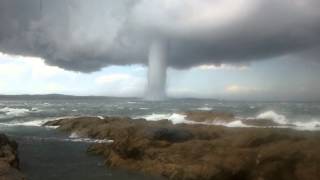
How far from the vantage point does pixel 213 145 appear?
996 inches

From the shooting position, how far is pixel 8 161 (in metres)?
22.3

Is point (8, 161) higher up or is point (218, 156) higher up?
point (218, 156)

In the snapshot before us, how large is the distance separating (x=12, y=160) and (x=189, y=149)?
9.74 metres

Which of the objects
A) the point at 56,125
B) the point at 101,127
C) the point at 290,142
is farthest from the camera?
the point at 56,125

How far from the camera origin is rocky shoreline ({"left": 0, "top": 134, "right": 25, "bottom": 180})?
18.2 meters

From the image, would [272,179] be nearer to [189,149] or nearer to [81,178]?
[189,149]

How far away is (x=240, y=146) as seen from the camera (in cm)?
2453

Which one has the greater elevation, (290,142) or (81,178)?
(290,142)

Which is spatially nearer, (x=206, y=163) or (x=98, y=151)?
(x=206, y=163)

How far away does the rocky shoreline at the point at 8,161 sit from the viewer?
18188mm

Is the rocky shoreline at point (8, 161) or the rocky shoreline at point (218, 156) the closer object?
the rocky shoreline at point (8, 161)

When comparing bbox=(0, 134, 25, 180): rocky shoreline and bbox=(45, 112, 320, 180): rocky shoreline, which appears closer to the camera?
bbox=(0, 134, 25, 180): rocky shoreline

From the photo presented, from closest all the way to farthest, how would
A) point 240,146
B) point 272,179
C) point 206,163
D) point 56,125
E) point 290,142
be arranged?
point 272,179
point 206,163
point 290,142
point 240,146
point 56,125

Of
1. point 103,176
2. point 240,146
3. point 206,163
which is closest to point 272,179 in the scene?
point 206,163
